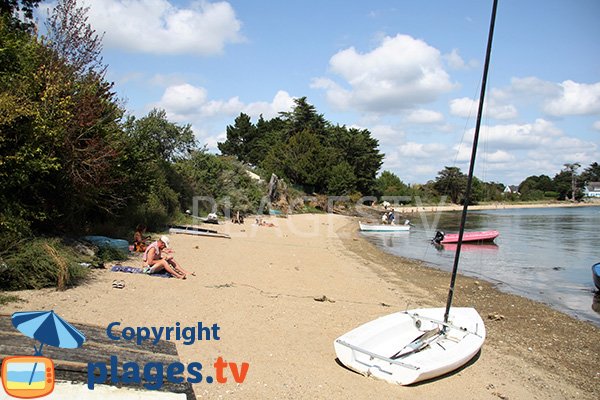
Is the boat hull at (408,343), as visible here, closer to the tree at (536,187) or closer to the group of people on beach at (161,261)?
the group of people on beach at (161,261)

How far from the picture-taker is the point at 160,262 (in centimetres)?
1120

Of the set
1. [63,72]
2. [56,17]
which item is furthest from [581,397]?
[56,17]

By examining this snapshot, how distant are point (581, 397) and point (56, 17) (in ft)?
53.4

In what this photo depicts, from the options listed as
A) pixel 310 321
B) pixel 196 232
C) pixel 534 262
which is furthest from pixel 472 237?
pixel 310 321

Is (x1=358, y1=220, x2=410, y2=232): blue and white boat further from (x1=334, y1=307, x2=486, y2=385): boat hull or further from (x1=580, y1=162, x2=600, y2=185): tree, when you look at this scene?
(x1=580, y1=162, x2=600, y2=185): tree

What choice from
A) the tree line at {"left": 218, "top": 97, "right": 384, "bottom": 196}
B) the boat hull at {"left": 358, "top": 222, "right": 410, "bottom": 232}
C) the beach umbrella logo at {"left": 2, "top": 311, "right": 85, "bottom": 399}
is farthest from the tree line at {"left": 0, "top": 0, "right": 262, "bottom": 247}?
the tree line at {"left": 218, "top": 97, "right": 384, "bottom": 196}

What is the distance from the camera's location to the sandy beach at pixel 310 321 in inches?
252

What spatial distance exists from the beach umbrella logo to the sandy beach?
73.5 inches

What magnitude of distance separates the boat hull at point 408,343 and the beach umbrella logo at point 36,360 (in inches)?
155

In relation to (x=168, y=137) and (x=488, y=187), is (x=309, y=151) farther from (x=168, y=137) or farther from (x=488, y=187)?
(x=488, y=187)

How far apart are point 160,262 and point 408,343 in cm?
643

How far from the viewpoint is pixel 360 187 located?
239ft

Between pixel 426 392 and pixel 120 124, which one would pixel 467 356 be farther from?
pixel 120 124

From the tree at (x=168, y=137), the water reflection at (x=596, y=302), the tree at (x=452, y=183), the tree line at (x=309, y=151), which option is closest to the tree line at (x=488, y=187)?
the tree at (x=452, y=183)
